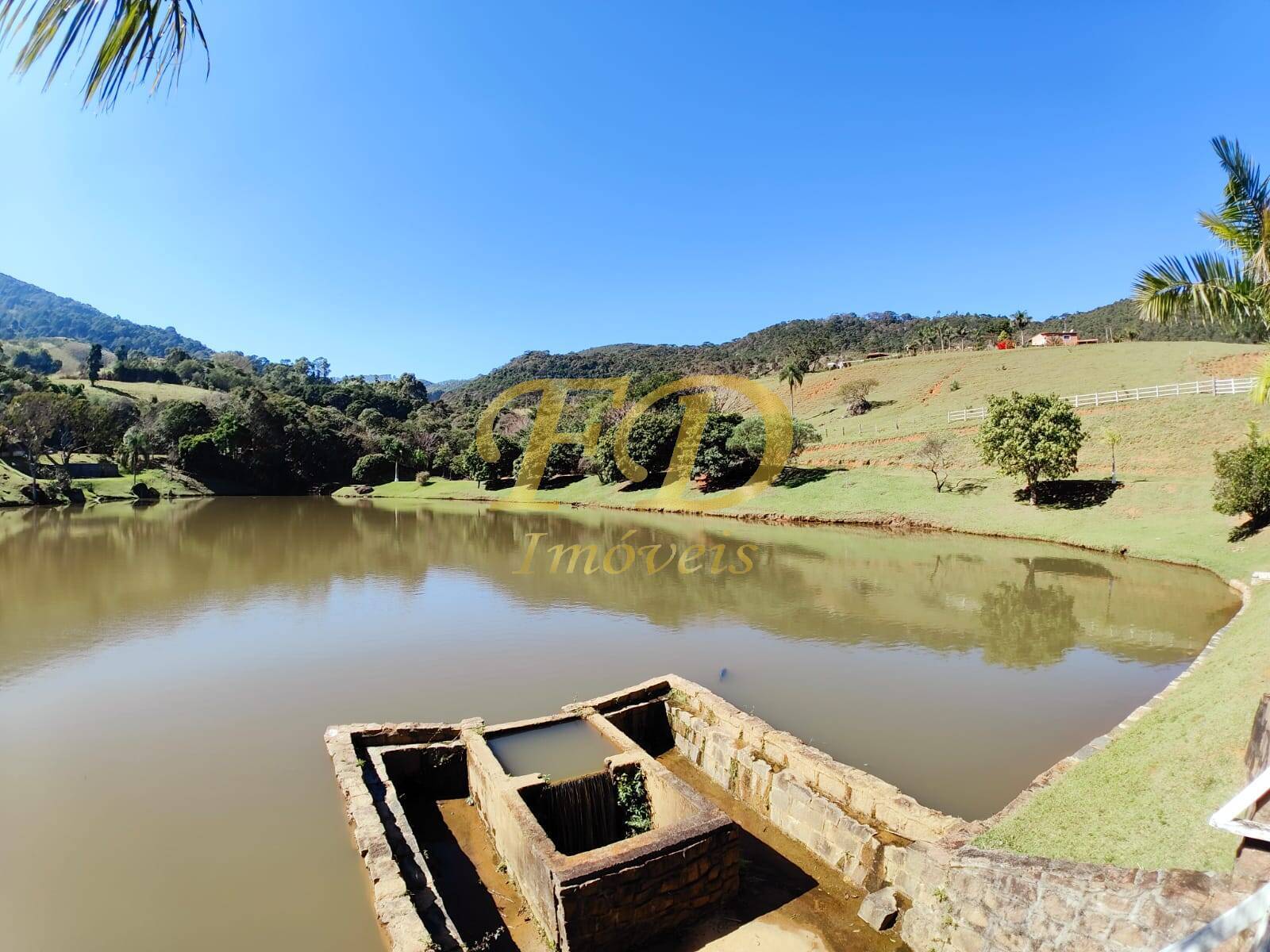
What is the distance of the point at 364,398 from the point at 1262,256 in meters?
99.4

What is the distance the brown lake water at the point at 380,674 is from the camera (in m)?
6.82

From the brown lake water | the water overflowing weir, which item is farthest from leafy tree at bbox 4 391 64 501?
the water overflowing weir

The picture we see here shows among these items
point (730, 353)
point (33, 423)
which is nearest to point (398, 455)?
point (33, 423)

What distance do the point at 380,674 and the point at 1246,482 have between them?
23.6 meters

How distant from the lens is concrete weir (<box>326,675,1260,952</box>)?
13.9ft

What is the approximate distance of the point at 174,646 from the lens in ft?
46.6

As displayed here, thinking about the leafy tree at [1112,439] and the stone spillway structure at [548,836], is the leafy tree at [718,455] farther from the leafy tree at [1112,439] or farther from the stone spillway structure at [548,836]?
the stone spillway structure at [548,836]

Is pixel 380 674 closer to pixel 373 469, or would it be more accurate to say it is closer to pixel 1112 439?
pixel 1112 439

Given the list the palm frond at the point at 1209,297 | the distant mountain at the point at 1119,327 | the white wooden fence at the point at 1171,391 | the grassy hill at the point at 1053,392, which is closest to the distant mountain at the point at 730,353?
the distant mountain at the point at 1119,327

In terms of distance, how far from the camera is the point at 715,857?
638 centimetres

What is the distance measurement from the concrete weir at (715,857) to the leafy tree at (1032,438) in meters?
24.5

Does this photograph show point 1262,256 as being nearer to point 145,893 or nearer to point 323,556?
point 145,893

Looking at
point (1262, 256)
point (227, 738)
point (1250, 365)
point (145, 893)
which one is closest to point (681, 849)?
point (145, 893)

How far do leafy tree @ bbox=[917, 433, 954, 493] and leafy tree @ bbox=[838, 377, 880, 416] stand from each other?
60.8 ft
